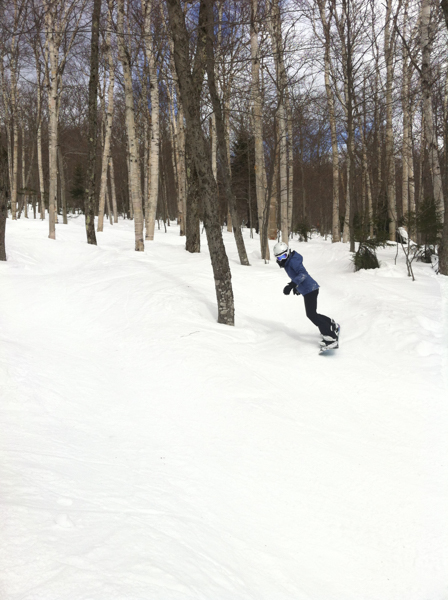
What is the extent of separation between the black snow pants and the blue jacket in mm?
89

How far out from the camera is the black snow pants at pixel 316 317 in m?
6.07

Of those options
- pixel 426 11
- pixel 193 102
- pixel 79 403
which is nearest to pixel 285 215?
pixel 426 11

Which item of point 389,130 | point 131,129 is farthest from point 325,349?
point 389,130

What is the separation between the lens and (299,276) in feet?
20.4

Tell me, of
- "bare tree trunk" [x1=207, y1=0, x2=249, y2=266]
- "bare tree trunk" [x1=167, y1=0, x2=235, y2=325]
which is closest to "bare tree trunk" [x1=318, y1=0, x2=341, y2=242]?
"bare tree trunk" [x1=207, y1=0, x2=249, y2=266]

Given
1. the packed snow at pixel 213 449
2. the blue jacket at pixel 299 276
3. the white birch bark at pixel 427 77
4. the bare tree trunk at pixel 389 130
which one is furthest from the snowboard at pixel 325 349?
the bare tree trunk at pixel 389 130

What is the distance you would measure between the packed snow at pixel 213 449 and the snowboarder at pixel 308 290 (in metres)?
0.34

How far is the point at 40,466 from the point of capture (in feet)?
8.34

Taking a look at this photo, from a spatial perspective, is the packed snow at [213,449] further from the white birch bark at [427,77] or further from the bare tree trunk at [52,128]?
the bare tree trunk at [52,128]

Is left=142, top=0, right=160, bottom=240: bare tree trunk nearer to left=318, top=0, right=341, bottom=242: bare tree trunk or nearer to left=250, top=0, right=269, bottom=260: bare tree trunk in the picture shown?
left=250, top=0, right=269, bottom=260: bare tree trunk

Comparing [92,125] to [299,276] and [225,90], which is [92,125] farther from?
[299,276]

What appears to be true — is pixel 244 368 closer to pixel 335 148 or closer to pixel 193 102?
pixel 193 102

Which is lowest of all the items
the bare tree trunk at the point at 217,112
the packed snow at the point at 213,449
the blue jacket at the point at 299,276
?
the packed snow at the point at 213,449

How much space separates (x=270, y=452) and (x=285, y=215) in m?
11.8
